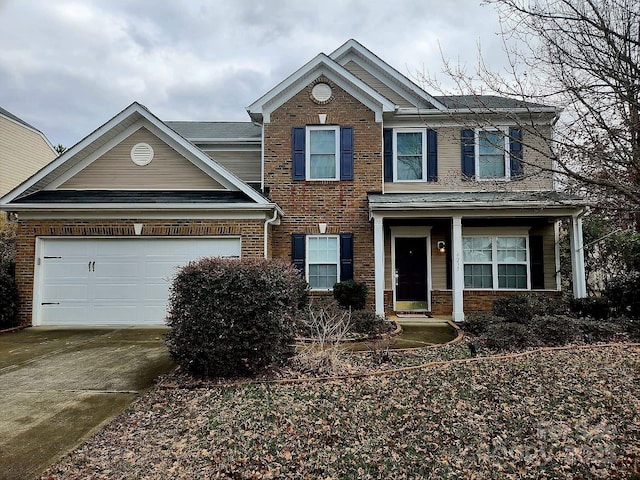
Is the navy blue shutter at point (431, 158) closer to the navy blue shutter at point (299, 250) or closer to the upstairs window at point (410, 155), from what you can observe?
the upstairs window at point (410, 155)

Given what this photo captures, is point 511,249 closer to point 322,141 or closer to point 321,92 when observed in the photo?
point 322,141

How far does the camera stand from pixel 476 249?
1159 centimetres

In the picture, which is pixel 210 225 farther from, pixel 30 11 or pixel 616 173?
pixel 616 173

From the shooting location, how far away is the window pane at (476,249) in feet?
37.9

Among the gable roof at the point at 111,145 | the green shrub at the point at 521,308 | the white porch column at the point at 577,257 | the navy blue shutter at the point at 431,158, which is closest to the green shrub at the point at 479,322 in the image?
the green shrub at the point at 521,308

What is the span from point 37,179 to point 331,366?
8.99m

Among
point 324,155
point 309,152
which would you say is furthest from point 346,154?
point 309,152

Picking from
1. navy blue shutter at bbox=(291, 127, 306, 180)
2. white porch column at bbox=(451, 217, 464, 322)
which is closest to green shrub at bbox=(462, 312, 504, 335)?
white porch column at bbox=(451, 217, 464, 322)

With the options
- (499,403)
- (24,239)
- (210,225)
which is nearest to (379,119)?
(210,225)

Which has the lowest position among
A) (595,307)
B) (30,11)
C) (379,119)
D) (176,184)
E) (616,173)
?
(595,307)

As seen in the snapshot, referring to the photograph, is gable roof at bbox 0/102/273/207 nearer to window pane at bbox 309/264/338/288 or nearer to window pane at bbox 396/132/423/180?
window pane at bbox 309/264/338/288

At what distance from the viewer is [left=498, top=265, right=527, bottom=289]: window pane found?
11383 mm

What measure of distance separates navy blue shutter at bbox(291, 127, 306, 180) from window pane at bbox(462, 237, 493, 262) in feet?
16.5

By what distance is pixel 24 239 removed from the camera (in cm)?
988
